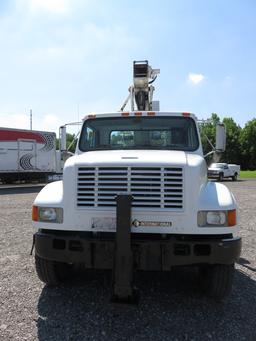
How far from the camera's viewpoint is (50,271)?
17.1ft

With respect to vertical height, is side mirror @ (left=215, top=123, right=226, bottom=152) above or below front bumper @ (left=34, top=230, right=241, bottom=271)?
above

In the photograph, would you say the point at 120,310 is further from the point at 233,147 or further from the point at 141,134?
the point at 233,147

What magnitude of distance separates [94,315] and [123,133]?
261cm

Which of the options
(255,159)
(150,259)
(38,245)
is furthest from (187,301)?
(255,159)

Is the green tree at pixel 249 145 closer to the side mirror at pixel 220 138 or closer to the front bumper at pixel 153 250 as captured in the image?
the side mirror at pixel 220 138

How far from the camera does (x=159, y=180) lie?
4.59 m

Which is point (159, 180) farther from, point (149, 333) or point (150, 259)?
point (149, 333)

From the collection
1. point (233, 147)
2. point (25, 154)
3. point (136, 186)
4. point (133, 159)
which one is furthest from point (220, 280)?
point (233, 147)

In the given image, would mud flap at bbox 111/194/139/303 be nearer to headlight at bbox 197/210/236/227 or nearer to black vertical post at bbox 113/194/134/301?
black vertical post at bbox 113/194/134/301

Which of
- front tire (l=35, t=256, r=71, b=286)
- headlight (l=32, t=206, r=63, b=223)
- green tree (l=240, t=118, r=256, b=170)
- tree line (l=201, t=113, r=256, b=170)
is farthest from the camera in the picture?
tree line (l=201, t=113, r=256, b=170)

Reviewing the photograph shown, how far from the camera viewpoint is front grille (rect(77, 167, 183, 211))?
180 inches

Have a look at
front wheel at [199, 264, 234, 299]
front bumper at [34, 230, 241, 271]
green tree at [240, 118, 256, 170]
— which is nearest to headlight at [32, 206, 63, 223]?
front bumper at [34, 230, 241, 271]

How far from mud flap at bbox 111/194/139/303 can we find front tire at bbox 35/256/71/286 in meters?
1.15

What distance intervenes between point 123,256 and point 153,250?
0.33m
